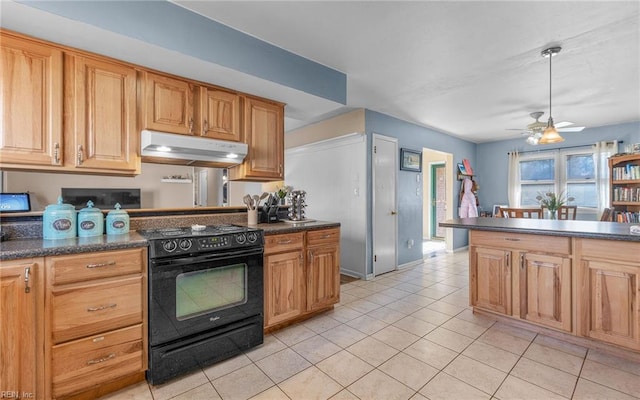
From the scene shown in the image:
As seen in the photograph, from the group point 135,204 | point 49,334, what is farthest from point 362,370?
point 135,204

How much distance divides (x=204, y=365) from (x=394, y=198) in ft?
11.2

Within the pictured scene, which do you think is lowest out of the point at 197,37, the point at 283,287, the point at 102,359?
the point at 102,359

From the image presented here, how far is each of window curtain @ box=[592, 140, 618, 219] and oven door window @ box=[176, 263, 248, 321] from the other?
627 centimetres

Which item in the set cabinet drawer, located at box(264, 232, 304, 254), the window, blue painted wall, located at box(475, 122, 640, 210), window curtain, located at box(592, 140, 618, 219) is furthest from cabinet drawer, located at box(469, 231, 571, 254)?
blue painted wall, located at box(475, 122, 640, 210)

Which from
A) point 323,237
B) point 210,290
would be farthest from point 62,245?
point 323,237

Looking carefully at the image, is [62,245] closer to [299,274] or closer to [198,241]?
[198,241]

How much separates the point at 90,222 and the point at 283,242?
1395mm

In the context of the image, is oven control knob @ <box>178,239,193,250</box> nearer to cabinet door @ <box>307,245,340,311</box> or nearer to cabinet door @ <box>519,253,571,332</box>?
cabinet door @ <box>307,245,340,311</box>

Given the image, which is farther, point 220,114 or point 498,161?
point 498,161

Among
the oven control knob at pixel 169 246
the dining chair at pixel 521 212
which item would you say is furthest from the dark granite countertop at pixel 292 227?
the dining chair at pixel 521 212

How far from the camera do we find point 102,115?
2.03 meters

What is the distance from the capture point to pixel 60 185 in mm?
2057

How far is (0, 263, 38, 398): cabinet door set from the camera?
1.43 m

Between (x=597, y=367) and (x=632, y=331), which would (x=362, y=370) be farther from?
A: (x=632, y=331)
